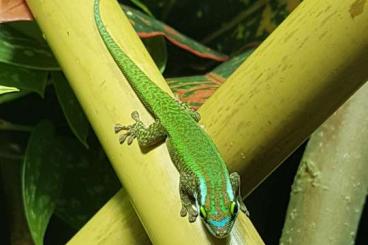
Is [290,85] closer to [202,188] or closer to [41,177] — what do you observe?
[202,188]

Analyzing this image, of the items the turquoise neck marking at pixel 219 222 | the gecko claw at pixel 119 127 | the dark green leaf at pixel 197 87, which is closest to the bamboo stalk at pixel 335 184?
the dark green leaf at pixel 197 87

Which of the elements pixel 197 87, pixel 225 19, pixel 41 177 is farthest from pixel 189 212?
pixel 225 19

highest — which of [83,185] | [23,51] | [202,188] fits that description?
[23,51]

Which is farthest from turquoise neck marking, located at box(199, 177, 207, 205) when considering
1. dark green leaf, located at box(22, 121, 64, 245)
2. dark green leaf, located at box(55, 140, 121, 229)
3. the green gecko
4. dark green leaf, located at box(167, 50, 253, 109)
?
dark green leaf, located at box(55, 140, 121, 229)

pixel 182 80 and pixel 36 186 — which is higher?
pixel 182 80

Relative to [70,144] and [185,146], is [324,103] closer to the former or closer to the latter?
[185,146]

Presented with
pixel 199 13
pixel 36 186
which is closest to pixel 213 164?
pixel 36 186

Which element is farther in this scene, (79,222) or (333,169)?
(79,222)
